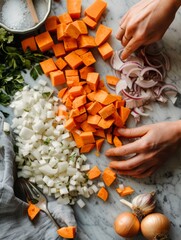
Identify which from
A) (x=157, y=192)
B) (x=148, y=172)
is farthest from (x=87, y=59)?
(x=157, y=192)

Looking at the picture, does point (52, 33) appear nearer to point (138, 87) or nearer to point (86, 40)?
point (86, 40)

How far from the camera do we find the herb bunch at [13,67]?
201cm

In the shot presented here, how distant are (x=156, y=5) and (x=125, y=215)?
957 mm

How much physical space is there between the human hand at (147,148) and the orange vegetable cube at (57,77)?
371 millimetres

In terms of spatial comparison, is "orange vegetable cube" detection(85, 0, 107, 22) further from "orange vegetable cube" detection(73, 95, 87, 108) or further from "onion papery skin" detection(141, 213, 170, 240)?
"onion papery skin" detection(141, 213, 170, 240)

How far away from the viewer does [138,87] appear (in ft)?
6.64

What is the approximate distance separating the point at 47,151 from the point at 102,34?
617mm

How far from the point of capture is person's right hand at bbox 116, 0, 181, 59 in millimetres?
1840

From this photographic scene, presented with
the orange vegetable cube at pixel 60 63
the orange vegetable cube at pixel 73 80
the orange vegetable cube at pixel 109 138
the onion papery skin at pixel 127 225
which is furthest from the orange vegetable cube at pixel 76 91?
the onion papery skin at pixel 127 225

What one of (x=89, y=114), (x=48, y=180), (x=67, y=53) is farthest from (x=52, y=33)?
(x=48, y=180)

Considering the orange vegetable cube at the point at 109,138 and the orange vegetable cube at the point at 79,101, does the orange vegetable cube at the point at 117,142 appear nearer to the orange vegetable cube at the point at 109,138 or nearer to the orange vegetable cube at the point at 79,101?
the orange vegetable cube at the point at 109,138

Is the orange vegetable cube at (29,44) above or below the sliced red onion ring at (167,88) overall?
above

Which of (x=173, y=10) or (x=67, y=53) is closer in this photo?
(x=173, y=10)

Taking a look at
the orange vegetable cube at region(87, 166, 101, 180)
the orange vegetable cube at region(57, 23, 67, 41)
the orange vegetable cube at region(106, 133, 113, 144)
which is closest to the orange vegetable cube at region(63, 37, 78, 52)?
the orange vegetable cube at region(57, 23, 67, 41)
